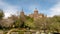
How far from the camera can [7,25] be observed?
40938mm

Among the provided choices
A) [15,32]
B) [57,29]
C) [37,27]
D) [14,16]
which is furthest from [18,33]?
[14,16]

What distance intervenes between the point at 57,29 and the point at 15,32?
13.1 metres

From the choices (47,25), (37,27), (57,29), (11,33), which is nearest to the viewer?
(11,33)

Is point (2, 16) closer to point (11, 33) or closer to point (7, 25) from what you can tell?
point (7, 25)

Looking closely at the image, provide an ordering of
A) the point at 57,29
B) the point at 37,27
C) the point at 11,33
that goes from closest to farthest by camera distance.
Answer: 1. the point at 11,33
2. the point at 57,29
3. the point at 37,27

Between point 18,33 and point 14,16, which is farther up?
point 14,16

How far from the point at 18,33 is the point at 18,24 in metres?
17.8

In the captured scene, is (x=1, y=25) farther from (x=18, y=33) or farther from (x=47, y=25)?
(x=18, y=33)

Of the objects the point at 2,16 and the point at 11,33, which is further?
the point at 2,16

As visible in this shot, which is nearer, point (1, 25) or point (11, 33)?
point (11, 33)

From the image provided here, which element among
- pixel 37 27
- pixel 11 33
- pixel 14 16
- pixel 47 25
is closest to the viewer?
pixel 11 33

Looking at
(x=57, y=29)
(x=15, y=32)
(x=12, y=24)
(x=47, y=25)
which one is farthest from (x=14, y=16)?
(x=15, y=32)

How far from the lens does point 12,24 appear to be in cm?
4131

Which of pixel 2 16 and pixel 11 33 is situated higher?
pixel 2 16
